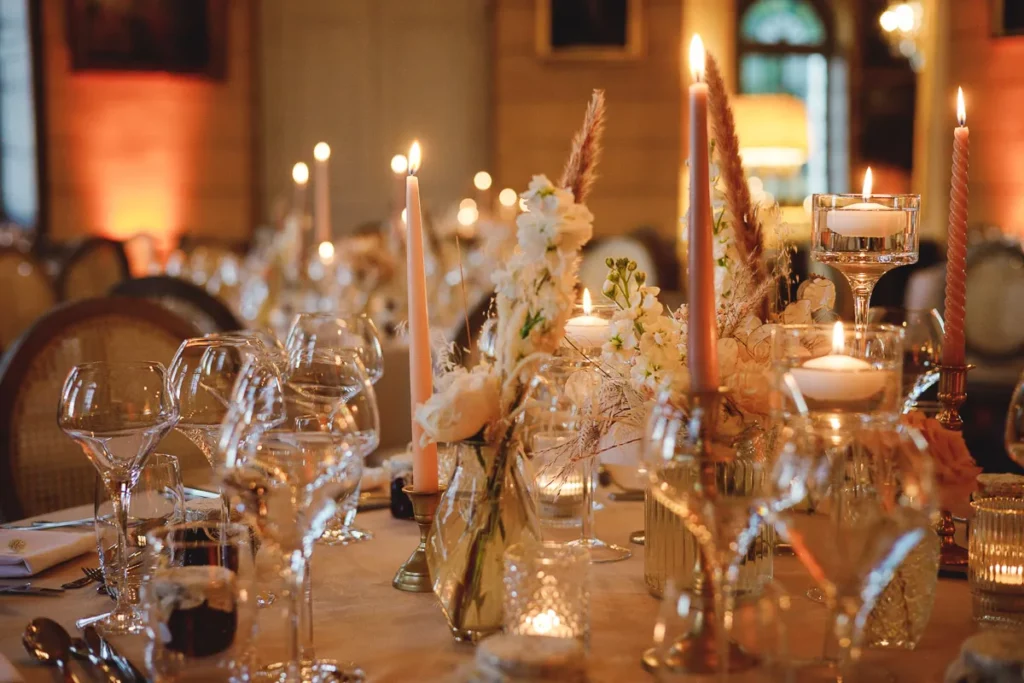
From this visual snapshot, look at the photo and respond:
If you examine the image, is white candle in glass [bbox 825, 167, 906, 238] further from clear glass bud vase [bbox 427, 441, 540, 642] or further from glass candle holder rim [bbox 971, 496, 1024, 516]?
clear glass bud vase [bbox 427, 441, 540, 642]

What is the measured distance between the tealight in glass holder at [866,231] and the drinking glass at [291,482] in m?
0.67

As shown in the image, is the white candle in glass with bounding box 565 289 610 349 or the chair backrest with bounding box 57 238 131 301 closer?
the white candle in glass with bounding box 565 289 610 349

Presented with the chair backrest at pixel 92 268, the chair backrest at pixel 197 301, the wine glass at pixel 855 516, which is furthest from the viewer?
the chair backrest at pixel 92 268

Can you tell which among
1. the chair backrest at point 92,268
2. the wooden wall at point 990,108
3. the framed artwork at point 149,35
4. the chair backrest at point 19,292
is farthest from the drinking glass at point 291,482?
the wooden wall at point 990,108

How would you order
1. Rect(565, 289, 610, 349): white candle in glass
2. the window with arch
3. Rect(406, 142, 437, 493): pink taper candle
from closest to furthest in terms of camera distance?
1. Rect(406, 142, 437, 493): pink taper candle
2. Rect(565, 289, 610, 349): white candle in glass
3. the window with arch

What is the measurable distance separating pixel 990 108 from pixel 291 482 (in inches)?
329

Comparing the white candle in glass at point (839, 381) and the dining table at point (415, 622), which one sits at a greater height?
the white candle in glass at point (839, 381)

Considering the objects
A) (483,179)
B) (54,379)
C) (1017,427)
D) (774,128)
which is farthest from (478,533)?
(774,128)

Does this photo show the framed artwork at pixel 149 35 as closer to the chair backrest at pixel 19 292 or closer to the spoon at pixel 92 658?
the chair backrest at pixel 19 292

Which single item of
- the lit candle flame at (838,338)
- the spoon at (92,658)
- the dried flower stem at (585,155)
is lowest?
the spoon at (92,658)

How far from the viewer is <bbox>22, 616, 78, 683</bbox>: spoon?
107 centimetres

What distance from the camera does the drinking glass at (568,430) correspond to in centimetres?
136

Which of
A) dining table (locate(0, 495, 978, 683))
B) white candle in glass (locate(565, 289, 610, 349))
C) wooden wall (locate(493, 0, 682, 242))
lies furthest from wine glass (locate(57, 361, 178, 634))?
wooden wall (locate(493, 0, 682, 242))

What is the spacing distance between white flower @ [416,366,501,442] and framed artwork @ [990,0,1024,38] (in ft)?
27.1
